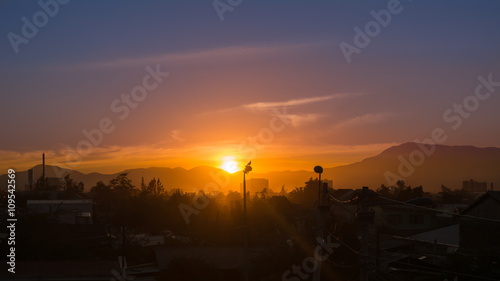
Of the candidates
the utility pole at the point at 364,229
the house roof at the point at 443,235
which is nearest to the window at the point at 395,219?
the house roof at the point at 443,235

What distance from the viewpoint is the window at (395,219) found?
65.0m

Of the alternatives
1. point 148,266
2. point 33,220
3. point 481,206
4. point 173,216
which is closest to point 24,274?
point 148,266

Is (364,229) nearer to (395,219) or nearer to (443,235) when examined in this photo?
(443,235)

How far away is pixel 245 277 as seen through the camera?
3422 centimetres

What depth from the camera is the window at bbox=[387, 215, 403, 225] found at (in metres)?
65.0

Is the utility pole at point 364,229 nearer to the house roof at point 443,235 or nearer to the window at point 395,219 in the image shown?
the house roof at point 443,235

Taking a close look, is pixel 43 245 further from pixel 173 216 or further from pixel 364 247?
pixel 364 247

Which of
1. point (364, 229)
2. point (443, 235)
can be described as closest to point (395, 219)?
point (443, 235)

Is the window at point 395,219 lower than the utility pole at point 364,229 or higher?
lower

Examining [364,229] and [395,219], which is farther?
[395,219]

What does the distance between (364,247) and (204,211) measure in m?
53.3

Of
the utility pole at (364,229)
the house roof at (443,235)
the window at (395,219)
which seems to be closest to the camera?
the utility pole at (364,229)

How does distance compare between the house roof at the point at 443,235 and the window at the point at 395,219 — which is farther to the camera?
the window at the point at 395,219

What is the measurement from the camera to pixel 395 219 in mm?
66062
